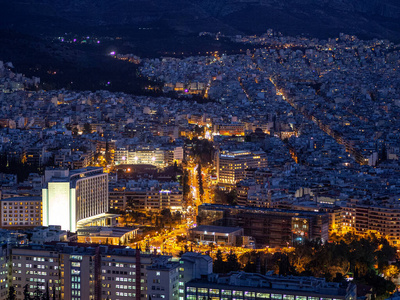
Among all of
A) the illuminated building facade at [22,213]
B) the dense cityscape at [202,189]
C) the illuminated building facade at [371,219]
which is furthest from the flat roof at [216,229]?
the illuminated building facade at [22,213]

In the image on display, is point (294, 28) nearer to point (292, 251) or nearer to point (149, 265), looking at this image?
point (292, 251)

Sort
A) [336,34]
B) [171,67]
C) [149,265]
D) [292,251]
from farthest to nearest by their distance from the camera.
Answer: [336,34]
[171,67]
[292,251]
[149,265]

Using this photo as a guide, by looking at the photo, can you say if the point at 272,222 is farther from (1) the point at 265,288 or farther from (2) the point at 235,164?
(2) the point at 235,164

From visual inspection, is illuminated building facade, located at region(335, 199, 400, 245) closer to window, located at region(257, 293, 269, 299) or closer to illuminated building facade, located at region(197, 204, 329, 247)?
illuminated building facade, located at region(197, 204, 329, 247)

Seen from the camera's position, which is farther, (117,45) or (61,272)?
(117,45)

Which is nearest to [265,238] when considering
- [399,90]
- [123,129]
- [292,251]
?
[292,251]

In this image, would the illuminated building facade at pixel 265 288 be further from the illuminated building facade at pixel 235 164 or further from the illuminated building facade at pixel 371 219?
the illuminated building facade at pixel 235 164
